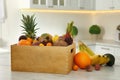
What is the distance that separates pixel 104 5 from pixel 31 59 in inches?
121

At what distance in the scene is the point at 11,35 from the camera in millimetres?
4145

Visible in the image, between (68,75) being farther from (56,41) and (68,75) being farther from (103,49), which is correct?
(103,49)

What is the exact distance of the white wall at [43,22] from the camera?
4113mm

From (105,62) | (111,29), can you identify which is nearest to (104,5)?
(111,29)

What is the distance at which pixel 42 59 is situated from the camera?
5.49 feet

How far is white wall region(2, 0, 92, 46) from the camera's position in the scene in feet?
13.5

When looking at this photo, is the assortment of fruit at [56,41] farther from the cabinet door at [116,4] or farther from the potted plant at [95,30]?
the potted plant at [95,30]

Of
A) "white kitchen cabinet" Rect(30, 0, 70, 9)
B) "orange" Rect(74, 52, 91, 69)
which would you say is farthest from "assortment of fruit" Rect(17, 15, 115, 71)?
"white kitchen cabinet" Rect(30, 0, 70, 9)

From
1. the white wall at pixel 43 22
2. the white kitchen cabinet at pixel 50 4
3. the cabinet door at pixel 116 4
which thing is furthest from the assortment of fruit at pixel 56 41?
the cabinet door at pixel 116 4

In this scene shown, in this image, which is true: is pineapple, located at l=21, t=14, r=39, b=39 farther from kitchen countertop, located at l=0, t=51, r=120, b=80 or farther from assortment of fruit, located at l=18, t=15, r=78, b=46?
kitchen countertop, located at l=0, t=51, r=120, b=80

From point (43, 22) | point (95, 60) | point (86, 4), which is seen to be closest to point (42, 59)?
point (95, 60)

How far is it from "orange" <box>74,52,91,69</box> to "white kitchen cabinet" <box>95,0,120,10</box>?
2.70m

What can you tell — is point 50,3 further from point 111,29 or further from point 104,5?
point 111,29

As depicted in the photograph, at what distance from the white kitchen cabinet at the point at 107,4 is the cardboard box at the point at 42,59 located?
2.76 m
